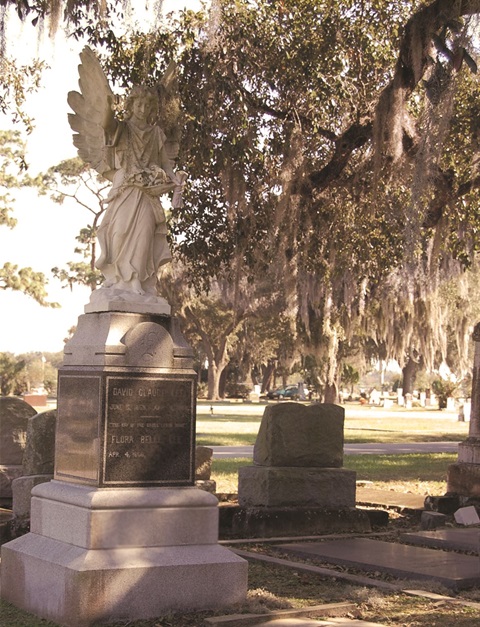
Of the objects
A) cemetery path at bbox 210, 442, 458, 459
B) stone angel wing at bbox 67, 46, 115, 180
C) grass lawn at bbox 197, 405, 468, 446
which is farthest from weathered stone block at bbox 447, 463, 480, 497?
grass lawn at bbox 197, 405, 468, 446

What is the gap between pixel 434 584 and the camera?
26.7 ft

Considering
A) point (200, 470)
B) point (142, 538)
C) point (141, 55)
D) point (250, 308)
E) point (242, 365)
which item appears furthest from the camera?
point (242, 365)

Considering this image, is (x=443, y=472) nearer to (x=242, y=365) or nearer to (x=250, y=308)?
(x=250, y=308)

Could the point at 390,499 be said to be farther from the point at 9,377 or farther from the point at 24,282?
the point at 9,377

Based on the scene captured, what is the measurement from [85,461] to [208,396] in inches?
2473

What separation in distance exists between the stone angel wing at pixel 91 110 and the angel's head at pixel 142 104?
0.51 feet

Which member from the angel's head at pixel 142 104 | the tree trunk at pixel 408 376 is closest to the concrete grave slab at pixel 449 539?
the angel's head at pixel 142 104

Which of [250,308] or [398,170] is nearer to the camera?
[398,170]

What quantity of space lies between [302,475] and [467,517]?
194cm

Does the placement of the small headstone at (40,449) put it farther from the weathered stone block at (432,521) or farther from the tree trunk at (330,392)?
the tree trunk at (330,392)

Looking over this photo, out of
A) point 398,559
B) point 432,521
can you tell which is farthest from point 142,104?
point 432,521

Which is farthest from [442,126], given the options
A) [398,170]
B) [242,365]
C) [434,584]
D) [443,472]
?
[242,365]

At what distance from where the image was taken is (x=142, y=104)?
8398mm

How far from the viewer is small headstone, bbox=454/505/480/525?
11.7 metres
